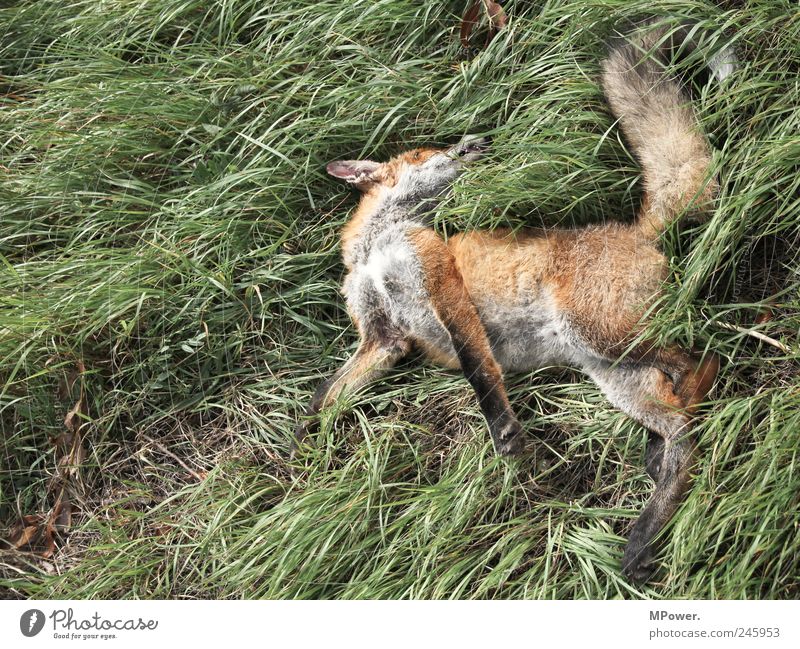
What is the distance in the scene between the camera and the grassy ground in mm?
2953

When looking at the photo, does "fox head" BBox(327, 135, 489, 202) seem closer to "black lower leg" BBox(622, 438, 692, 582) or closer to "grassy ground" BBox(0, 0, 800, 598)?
"grassy ground" BBox(0, 0, 800, 598)

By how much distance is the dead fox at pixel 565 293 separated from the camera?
2.96 metres

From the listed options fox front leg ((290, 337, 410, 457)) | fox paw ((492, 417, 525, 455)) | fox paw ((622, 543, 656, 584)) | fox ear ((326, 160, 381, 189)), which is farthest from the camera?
fox ear ((326, 160, 381, 189))

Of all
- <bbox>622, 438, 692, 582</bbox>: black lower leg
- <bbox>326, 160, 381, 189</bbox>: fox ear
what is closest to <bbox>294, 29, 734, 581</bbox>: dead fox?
<bbox>622, 438, 692, 582</bbox>: black lower leg

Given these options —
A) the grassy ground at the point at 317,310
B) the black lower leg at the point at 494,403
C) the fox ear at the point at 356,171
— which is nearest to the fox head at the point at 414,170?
the fox ear at the point at 356,171

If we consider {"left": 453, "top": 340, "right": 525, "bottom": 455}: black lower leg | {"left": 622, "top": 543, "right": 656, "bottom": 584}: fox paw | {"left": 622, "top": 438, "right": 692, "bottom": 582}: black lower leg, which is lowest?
{"left": 622, "top": 543, "right": 656, "bottom": 584}: fox paw

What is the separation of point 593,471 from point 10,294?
3.04 meters

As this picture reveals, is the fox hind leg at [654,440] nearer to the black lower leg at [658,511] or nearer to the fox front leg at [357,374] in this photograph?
the black lower leg at [658,511]

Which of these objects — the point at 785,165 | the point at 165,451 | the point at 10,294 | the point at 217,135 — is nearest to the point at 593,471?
the point at 785,165

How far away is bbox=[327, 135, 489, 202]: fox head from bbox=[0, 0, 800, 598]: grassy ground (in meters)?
0.11

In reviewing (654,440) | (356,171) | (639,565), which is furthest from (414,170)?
(639,565)

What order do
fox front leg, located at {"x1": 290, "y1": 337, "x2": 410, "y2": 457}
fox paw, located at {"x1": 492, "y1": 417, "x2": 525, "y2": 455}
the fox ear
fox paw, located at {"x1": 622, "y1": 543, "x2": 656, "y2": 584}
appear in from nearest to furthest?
fox paw, located at {"x1": 622, "y1": 543, "x2": 656, "y2": 584}, fox paw, located at {"x1": 492, "y1": 417, "x2": 525, "y2": 455}, fox front leg, located at {"x1": 290, "y1": 337, "x2": 410, "y2": 457}, the fox ear
